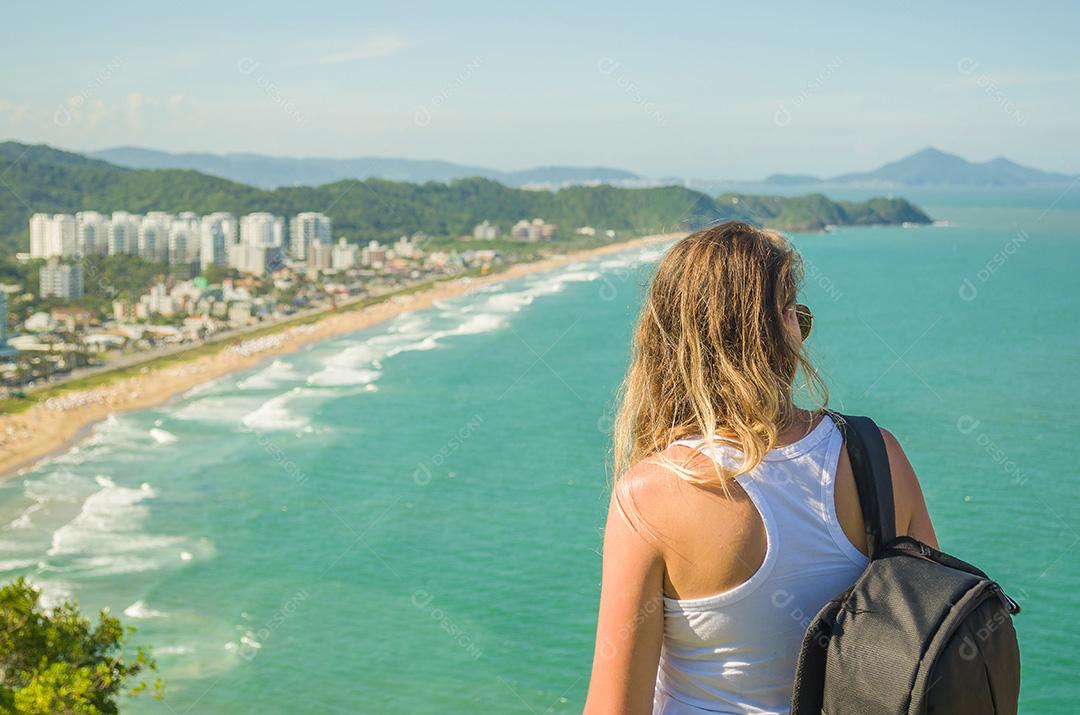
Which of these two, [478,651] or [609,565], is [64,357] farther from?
[609,565]

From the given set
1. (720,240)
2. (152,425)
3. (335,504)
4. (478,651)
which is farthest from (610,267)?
(720,240)

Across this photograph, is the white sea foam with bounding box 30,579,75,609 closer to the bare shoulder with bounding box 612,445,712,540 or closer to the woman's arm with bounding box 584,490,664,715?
the woman's arm with bounding box 584,490,664,715

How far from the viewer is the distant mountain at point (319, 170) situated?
12825 cm

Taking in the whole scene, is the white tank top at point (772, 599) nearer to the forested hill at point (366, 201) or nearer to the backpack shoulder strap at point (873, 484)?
the backpack shoulder strap at point (873, 484)

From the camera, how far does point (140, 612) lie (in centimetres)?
1414

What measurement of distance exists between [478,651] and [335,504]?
6.96m

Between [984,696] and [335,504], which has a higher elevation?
[984,696]

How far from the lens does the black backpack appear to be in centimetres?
111

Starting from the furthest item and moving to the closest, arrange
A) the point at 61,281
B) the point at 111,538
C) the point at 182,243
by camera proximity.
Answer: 1. the point at 182,243
2. the point at 61,281
3. the point at 111,538

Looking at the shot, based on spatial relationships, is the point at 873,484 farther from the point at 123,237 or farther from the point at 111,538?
the point at 123,237

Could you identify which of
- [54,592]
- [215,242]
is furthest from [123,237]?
[54,592]

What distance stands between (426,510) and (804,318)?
1844 centimetres

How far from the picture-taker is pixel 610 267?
2751 inches

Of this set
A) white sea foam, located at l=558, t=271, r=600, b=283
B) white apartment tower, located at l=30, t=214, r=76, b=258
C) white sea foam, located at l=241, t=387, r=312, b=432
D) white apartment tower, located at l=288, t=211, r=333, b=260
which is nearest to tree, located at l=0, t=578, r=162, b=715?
white sea foam, located at l=241, t=387, r=312, b=432
